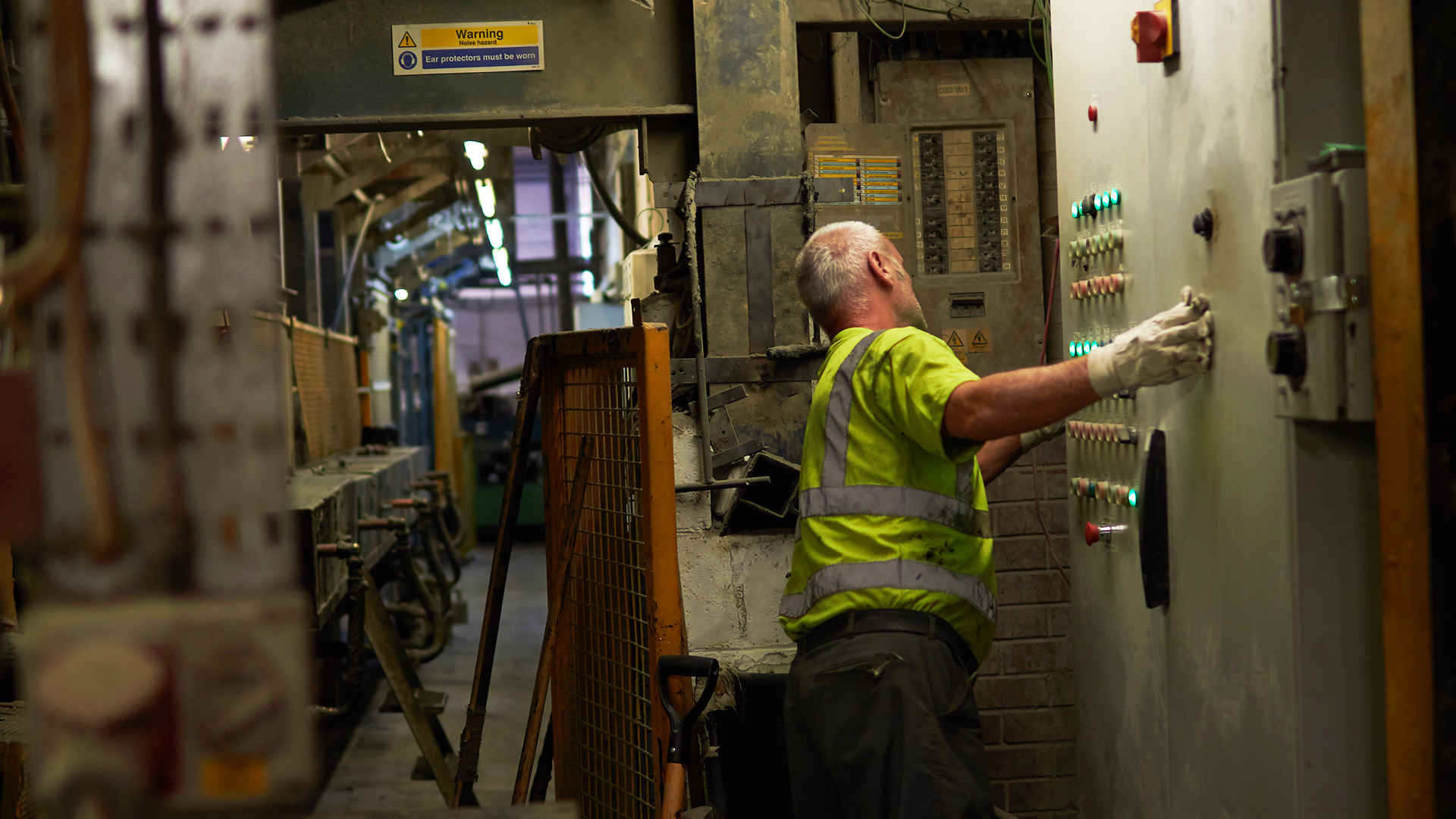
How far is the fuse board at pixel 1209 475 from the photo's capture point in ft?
5.65

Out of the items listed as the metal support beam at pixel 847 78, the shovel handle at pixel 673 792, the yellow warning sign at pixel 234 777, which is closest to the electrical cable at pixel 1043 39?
the metal support beam at pixel 847 78

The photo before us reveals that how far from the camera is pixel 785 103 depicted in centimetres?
387

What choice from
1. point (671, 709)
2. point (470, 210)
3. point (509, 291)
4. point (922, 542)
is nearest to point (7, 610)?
point (671, 709)

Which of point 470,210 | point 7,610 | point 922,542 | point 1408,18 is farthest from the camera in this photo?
point 470,210

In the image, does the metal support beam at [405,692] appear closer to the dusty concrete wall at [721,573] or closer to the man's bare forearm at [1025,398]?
the dusty concrete wall at [721,573]

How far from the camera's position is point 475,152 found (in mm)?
6586

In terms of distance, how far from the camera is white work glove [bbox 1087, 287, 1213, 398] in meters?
2.01

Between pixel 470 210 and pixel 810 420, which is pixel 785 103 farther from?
pixel 470 210

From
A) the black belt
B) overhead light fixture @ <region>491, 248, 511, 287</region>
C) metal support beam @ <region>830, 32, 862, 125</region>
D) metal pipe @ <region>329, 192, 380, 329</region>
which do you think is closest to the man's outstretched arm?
the black belt

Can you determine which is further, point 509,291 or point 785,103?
point 509,291

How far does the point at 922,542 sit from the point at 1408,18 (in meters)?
1.29

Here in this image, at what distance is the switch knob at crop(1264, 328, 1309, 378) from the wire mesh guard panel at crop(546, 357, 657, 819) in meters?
1.37

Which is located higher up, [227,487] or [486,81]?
[486,81]

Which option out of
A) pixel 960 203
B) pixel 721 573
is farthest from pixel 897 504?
pixel 960 203
